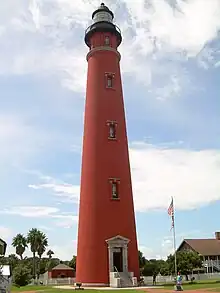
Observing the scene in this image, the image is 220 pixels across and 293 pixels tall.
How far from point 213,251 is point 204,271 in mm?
3899

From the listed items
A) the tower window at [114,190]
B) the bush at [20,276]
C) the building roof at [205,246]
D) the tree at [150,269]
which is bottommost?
the bush at [20,276]

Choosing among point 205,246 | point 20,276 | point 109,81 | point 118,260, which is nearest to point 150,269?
point 205,246

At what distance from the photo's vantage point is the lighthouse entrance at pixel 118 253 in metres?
31.2

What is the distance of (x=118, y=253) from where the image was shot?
31.8 m

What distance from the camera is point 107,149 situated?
33312 millimetres

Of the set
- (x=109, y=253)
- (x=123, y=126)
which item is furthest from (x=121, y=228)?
(x=123, y=126)

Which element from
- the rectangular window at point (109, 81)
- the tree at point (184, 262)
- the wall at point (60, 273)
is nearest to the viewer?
the rectangular window at point (109, 81)

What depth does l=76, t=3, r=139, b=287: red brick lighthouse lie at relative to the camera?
31.3 meters

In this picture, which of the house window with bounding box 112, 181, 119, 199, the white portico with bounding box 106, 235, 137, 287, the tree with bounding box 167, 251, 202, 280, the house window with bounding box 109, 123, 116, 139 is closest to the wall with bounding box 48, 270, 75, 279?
the tree with bounding box 167, 251, 202, 280

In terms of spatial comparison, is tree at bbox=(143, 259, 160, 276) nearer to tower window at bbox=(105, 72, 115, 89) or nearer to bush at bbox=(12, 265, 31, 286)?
bush at bbox=(12, 265, 31, 286)

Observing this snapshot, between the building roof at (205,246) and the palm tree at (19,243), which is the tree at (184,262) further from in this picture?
the palm tree at (19,243)

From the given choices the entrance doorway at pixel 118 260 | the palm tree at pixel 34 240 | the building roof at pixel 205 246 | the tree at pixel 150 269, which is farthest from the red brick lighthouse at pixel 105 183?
the palm tree at pixel 34 240

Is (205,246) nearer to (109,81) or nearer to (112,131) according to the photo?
(112,131)

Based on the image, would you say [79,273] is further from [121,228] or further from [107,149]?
[107,149]
